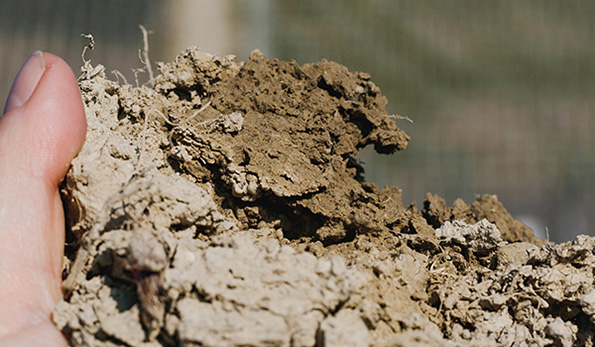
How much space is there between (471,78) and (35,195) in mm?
5988

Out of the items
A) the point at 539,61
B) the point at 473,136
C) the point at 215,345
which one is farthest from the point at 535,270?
the point at 539,61

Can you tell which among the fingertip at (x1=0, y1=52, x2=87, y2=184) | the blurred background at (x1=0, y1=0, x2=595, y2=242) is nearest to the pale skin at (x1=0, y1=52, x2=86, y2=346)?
the fingertip at (x1=0, y1=52, x2=87, y2=184)

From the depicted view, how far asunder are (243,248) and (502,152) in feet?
18.7

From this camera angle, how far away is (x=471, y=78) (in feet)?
21.0

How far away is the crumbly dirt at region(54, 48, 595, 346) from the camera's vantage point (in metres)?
1.35

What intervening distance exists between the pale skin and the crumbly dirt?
0.24 ft

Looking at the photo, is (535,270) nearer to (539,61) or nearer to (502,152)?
(502,152)

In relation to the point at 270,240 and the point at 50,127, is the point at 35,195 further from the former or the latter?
the point at 270,240

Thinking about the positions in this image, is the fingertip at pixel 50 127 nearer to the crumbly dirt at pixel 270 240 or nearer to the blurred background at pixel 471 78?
the crumbly dirt at pixel 270 240

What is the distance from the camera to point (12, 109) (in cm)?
200

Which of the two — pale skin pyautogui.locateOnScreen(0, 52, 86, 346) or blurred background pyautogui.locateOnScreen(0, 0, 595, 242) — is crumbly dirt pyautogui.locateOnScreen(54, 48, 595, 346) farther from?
blurred background pyautogui.locateOnScreen(0, 0, 595, 242)

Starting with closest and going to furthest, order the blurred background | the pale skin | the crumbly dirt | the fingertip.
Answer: the crumbly dirt
the pale skin
the fingertip
the blurred background

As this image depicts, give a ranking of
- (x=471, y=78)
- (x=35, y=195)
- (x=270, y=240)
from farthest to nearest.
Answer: (x=471, y=78), (x=35, y=195), (x=270, y=240)

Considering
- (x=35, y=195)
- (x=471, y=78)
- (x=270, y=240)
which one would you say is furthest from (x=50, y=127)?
(x=471, y=78)
